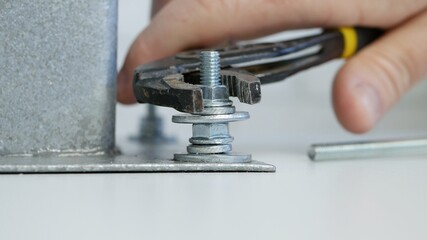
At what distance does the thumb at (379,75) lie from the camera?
2.45 ft

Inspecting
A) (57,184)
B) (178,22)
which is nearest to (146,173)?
(57,184)

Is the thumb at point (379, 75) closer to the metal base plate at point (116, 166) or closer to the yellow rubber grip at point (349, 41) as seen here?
the yellow rubber grip at point (349, 41)

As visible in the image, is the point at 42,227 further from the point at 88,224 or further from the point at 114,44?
the point at 114,44

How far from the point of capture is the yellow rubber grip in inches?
32.2

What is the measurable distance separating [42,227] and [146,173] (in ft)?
0.62

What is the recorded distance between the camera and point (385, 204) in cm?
40

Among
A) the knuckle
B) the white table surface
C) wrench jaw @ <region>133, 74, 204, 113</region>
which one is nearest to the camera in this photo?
the white table surface

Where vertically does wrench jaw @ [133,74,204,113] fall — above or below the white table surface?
above

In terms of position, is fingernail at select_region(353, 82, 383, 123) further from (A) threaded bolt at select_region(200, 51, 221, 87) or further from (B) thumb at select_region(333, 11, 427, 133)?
(A) threaded bolt at select_region(200, 51, 221, 87)

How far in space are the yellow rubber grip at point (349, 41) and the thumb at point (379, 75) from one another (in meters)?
0.02

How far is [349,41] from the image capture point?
821 mm

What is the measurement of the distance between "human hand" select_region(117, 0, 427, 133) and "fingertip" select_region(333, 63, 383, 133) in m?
0.03

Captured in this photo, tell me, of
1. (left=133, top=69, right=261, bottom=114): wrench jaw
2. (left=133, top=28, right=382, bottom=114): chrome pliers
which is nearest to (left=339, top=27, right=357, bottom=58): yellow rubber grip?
(left=133, top=28, right=382, bottom=114): chrome pliers

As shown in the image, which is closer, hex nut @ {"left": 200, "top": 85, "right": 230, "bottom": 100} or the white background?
the white background
